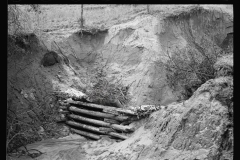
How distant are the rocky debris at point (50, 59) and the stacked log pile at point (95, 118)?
2.57m

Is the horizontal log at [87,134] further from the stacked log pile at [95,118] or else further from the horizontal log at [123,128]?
the horizontal log at [123,128]

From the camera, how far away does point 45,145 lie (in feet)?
30.5

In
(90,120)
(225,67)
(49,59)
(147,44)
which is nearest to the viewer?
(225,67)

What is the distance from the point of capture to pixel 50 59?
503 inches

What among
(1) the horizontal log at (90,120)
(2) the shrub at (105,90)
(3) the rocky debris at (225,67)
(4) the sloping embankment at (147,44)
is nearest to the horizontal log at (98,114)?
(1) the horizontal log at (90,120)

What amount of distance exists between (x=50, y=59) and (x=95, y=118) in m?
4.36

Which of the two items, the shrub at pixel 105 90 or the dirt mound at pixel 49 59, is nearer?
the shrub at pixel 105 90

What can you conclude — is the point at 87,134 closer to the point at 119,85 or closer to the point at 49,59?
the point at 119,85

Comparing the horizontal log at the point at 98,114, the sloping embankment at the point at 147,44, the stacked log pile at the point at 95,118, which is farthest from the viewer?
the sloping embankment at the point at 147,44

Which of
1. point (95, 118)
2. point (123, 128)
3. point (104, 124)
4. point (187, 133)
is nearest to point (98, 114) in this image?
point (104, 124)

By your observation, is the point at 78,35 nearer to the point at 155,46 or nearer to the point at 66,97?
the point at 155,46

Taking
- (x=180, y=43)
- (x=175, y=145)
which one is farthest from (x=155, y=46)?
(x=175, y=145)

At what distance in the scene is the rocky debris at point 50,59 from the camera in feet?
41.4

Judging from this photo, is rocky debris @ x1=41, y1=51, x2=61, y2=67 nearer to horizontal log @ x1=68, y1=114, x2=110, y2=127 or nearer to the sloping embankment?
the sloping embankment
